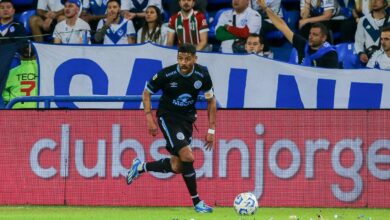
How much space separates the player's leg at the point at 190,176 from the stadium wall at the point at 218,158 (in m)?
1.12

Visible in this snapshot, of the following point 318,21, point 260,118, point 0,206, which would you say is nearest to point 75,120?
point 0,206

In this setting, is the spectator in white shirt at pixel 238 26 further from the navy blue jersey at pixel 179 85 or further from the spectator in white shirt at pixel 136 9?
the navy blue jersey at pixel 179 85

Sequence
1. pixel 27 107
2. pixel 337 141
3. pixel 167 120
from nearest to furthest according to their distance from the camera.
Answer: pixel 167 120 < pixel 337 141 < pixel 27 107

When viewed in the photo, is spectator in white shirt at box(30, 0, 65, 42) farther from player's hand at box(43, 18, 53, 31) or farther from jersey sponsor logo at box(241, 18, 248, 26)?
jersey sponsor logo at box(241, 18, 248, 26)

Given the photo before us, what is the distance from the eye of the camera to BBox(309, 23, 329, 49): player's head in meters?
15.8

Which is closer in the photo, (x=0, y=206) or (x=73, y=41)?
(x=0, y=206)

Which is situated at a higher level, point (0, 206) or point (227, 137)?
point (227, 137)

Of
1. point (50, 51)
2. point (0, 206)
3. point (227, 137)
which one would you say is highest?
point (50, 51)

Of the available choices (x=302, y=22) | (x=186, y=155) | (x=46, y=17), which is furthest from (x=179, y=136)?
(x=46, y=17)

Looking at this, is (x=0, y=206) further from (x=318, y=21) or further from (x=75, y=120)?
Answer: (x=318, y=21)

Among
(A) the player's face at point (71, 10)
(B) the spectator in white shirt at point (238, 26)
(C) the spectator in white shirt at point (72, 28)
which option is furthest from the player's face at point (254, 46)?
(A) the player's face at point (71, 10)

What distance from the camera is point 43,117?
576 inches

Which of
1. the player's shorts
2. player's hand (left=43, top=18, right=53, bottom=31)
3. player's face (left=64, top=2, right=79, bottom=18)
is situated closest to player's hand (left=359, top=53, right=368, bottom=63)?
the player's shorts

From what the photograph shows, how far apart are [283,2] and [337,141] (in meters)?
4.84
